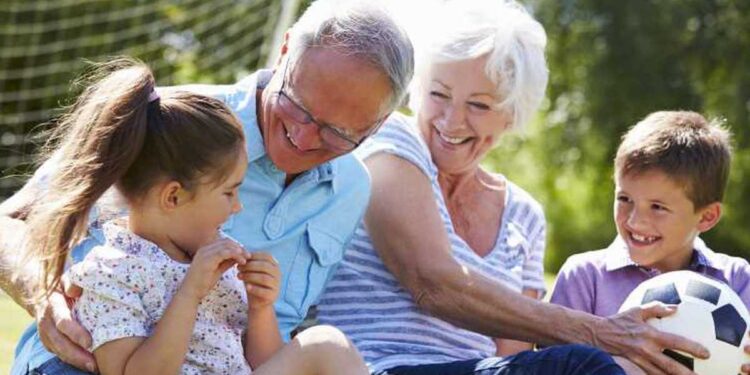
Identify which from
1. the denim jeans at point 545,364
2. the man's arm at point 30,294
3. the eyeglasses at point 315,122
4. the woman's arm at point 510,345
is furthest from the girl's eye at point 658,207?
the man's arm at point 30,294

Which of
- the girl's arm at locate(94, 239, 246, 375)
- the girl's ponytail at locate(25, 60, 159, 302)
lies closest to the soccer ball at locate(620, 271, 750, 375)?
the girl's arm at locate(94, 239, 246, 375)

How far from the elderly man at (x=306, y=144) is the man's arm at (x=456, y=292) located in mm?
99

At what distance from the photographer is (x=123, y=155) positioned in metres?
2.73

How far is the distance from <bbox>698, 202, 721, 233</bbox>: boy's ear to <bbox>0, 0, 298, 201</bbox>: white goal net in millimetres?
9283

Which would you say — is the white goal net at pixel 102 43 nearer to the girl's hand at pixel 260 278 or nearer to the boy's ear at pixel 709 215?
the boy's ear at pixel 709 215

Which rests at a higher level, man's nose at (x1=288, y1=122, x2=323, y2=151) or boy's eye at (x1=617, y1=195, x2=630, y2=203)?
man's nose at (x1=288, y1=122, x2=323, y2=151)

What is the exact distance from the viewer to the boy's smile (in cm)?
372

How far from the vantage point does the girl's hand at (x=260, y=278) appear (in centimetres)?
279

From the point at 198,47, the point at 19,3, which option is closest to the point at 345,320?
the point at 198,47

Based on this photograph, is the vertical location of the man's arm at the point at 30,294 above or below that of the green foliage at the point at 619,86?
above

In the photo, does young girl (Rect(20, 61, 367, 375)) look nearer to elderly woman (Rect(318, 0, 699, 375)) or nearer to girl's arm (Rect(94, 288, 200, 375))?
girl's arm (Rect(94, 288, 200, 375))

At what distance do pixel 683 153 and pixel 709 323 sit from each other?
666mm

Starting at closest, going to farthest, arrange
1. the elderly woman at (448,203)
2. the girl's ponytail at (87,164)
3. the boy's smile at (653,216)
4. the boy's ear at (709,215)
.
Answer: the girl's ponytail at (87,164) → the elderly woman at (448,203) → the boy's smile at (653,216) → the boy's ear at (709,215)

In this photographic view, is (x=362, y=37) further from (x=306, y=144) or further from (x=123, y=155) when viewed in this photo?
(x=123, y=155)
